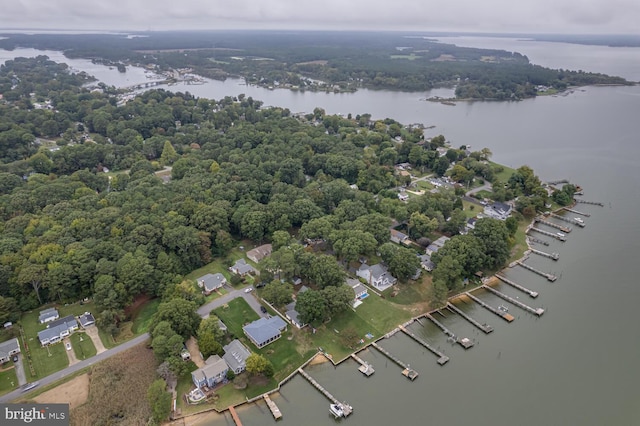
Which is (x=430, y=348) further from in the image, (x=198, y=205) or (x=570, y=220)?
(x=570, y=220)

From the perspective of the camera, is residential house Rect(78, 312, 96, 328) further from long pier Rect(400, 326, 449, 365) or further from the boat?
long pier Rect(400, 326, 449, 365)

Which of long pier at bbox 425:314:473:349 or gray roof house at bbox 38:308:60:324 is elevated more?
long pier at bbox 425:314:473:349

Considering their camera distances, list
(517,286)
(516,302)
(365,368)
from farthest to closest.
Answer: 1. (517,286)
2. (516,302)
3. (365,368)

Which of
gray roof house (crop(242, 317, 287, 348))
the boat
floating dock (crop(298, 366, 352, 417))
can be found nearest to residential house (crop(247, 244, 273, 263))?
gray roof house (crop(242, 317, 287, 348))

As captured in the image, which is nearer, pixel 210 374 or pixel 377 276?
pixel 210 374

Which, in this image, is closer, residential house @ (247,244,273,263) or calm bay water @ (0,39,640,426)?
calm bay water @ (0,39,640,426)

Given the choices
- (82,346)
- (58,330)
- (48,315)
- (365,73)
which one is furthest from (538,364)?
(365,73)
